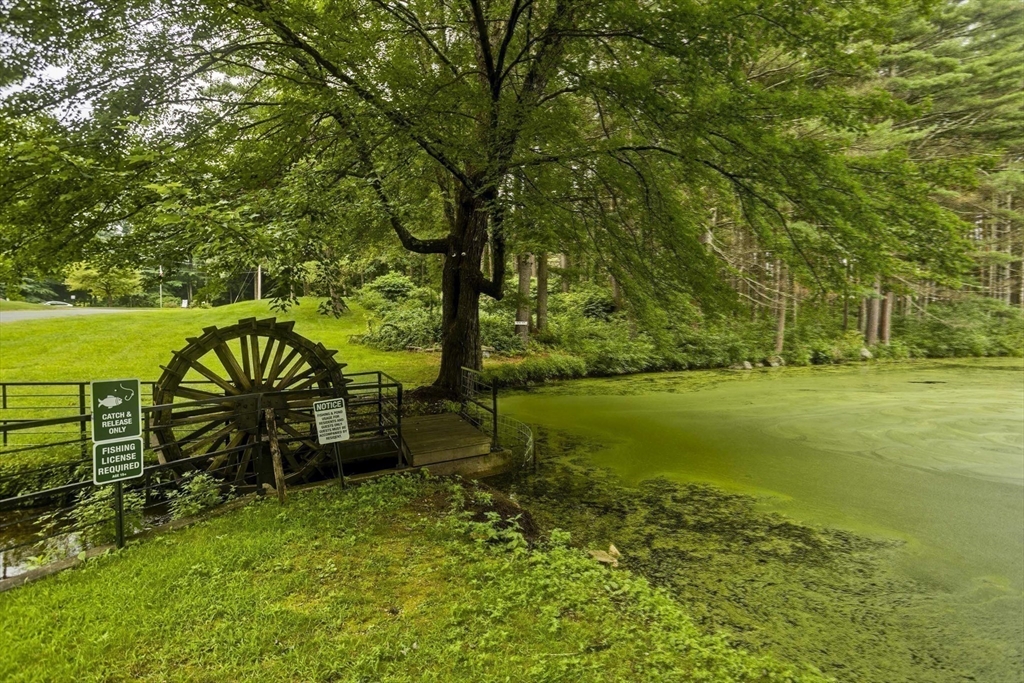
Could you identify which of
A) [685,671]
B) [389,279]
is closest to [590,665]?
[685,671]

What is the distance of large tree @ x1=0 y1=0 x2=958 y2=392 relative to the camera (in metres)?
4.36

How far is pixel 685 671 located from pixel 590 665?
1.81ft

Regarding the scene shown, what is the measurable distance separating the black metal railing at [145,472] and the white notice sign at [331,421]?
0.31 metres

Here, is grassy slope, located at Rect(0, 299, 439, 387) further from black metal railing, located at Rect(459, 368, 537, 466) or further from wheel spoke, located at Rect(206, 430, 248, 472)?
wheel spoke, located at Rect(206, 430, 248, 472)

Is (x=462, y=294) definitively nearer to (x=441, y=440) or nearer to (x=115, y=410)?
(x=441, y=440)

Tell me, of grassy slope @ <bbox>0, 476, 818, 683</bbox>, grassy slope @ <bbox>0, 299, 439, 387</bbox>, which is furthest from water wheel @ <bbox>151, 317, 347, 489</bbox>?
grassy slope @ <bbox>0, 299, 439, 387</bbox>

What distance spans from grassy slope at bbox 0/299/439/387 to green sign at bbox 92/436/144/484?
7.34m

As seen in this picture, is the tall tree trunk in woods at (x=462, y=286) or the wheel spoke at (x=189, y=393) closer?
the wheel spoke at (x=189, y=393)

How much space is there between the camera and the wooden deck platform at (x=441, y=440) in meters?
5.93

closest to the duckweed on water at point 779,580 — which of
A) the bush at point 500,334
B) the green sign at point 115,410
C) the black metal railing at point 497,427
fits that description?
the black metal railing at point 497,427

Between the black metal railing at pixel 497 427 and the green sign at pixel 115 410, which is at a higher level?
the green sign at pixel 115 410

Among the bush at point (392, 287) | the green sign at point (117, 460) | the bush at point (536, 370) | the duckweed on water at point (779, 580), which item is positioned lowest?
the duckweed on water at point (779, 580)

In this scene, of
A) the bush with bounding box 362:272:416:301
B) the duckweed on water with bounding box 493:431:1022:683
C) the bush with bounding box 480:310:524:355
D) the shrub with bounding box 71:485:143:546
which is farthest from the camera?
the bush with bounding box 362:272:416:301

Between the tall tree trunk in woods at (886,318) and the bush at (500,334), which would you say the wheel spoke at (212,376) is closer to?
the bush at (500,334)
